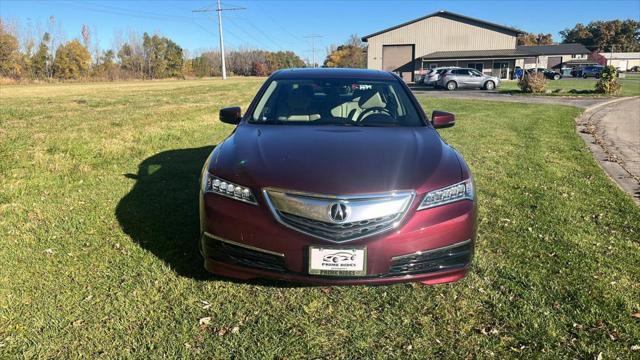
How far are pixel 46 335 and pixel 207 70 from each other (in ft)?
292

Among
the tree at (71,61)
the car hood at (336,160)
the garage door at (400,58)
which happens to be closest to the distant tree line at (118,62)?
the tree at (71,61)

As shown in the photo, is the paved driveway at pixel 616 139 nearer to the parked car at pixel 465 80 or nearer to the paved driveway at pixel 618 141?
the paved driveway at pixel 618 141

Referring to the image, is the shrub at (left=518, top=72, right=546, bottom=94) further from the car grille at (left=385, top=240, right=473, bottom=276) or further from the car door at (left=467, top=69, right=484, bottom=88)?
the car grille at (left=385, top=240, right=473, bottom=276)

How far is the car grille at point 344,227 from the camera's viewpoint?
245 centimetres

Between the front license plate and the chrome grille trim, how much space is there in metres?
0.06

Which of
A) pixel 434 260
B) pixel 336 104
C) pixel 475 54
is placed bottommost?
pixel 434 260

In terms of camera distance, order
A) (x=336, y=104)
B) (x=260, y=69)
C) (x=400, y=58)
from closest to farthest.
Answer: (x=336, y=104) < (x=400, y=58) < (x=260, y=69)

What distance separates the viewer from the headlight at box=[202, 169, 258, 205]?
8.51ft

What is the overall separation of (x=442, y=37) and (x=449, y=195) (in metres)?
53.1

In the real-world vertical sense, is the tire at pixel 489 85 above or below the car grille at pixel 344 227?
above

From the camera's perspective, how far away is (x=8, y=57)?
180 ft

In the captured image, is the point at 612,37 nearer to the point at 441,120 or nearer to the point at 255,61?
the point at 255,61

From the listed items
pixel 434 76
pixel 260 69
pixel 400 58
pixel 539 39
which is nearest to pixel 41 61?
pixel 400 58

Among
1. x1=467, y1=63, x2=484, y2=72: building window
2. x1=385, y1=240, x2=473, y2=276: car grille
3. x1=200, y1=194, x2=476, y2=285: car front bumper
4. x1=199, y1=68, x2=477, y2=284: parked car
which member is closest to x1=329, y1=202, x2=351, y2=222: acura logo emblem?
x1=199, y1=68, x2=477, y2=284: parked car
